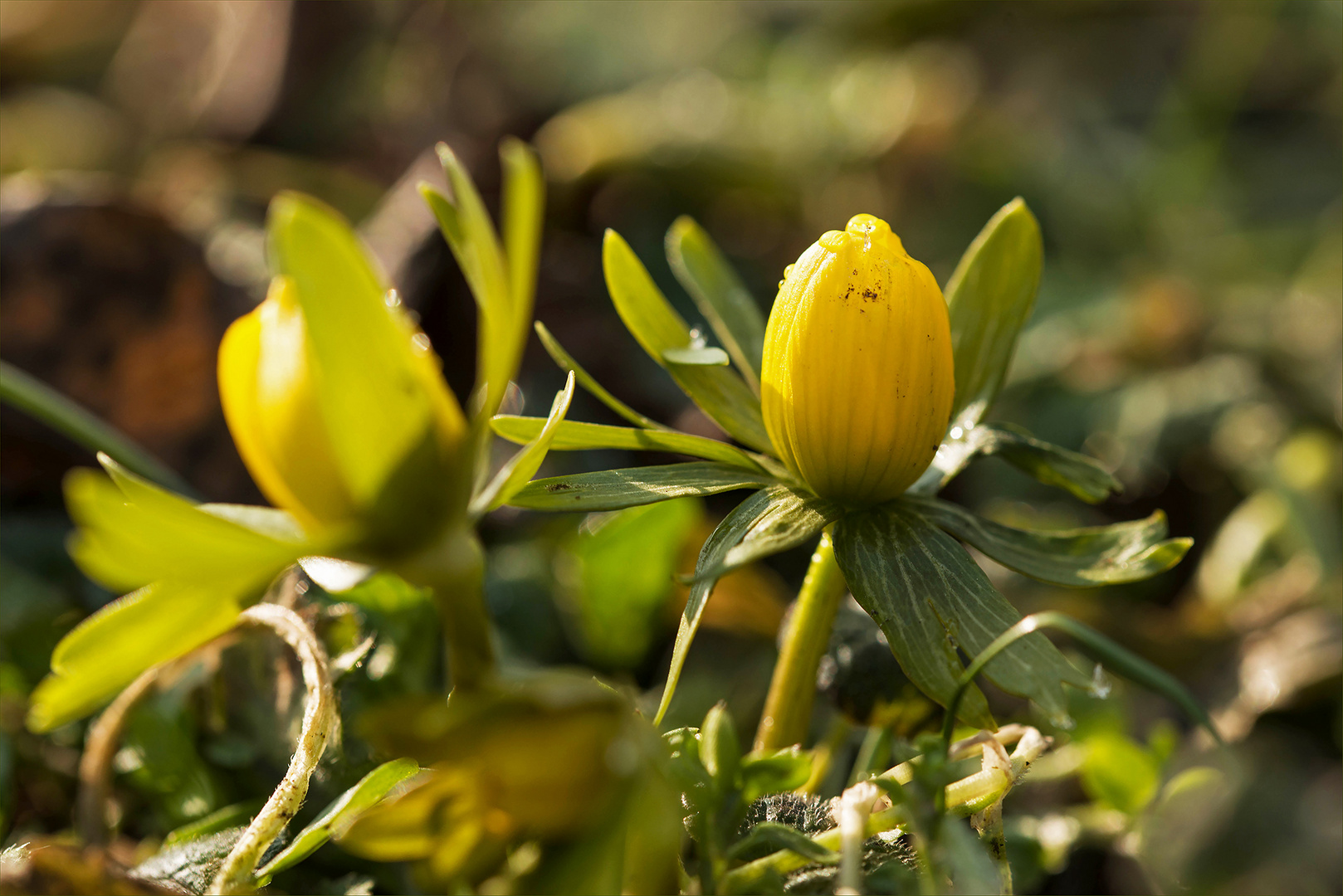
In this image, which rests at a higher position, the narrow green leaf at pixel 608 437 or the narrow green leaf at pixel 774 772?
the narrow green leaf at pixel 608 437

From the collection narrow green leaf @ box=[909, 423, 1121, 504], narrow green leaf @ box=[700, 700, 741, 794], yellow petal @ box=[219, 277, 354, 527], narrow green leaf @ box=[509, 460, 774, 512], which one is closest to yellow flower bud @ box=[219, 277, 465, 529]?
yellow petal @ box=[219, 277, 354, 527]

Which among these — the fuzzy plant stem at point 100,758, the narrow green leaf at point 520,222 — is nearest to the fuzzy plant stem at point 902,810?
the narrow green leaf at point 520,222

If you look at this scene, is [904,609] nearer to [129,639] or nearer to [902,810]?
[902,810]

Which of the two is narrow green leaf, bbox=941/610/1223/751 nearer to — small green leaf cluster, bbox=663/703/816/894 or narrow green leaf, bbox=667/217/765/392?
small green leaf cluster, bbox=663/703/816/894

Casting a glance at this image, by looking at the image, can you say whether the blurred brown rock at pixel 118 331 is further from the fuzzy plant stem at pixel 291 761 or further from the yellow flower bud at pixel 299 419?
the yellow flower bud at pixel 299 419

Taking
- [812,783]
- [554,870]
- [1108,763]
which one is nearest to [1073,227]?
→ [1108,763]

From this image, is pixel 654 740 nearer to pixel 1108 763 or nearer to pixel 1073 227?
pixel 1108 763
